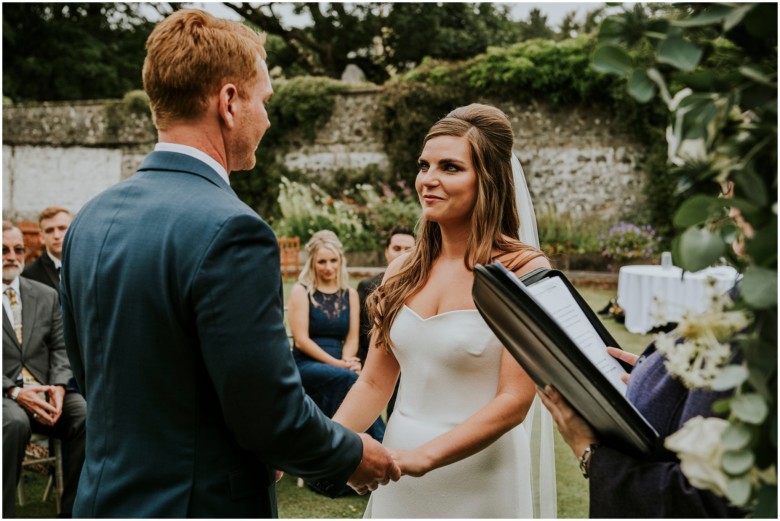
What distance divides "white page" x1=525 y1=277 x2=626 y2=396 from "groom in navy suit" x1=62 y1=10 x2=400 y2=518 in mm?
660

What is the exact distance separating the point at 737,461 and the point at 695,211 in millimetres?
356

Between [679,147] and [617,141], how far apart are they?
15948mm

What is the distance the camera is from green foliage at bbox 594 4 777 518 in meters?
0.99

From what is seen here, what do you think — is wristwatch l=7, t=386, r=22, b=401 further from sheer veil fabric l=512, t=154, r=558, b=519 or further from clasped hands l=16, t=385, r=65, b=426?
sheer veil fabric l=512, t=154, r=558, b=519

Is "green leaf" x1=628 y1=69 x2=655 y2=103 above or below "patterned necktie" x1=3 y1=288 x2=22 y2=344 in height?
above

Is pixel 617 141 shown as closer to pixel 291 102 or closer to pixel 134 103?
pixel 291 102

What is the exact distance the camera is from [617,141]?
16.1 meters

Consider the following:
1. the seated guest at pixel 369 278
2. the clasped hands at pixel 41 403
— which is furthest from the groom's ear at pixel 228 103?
the seated guest at pixel 369 278

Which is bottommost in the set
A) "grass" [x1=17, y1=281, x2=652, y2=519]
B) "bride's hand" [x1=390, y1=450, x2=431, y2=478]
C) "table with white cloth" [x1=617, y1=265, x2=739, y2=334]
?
"table with white cloth" [x1=617, y1=265, x2=739, y2=334]

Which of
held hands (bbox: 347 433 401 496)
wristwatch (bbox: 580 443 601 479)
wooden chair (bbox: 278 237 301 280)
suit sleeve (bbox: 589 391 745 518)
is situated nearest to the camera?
suit sleeve (bbox: 589 391 745 518)

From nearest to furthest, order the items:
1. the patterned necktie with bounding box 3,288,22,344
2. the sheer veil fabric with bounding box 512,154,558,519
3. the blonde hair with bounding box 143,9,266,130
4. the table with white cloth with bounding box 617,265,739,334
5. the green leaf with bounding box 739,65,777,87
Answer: the green leaf with bounding box 739,65,777,87 → the blonde hair with bounding box 143,9,266,130 → the sheer veil fabric with bounding box 512,154,558,519 → the patterned necktie with bounding box 3,288,22,344 → the table with white cloth with bounding box 617,265,739,334

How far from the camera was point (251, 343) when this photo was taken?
165 cm

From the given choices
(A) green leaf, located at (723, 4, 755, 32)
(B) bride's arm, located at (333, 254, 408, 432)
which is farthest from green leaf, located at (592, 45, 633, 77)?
(B) bride's arm, located at (333, 254, 408, 432)

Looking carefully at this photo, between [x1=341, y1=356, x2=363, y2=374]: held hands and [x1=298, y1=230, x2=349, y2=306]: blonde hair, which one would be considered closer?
[x1=341, y1=356, x2=363, y2=374]: held hands
